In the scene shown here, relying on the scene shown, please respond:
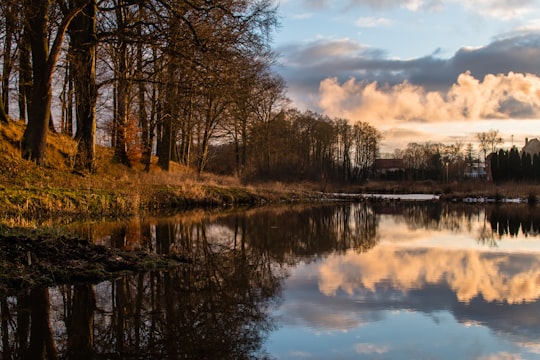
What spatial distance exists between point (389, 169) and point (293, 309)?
10569 cm

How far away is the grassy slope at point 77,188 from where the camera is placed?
14672 millimetres

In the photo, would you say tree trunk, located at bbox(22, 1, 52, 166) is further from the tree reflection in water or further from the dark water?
the tree reflection in water

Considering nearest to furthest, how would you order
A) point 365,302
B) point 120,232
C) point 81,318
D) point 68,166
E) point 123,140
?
point 81,318, point 365,302, point 120,232, point 68,166, point 123,140

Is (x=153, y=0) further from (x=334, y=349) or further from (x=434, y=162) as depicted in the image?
(x=434, y=162)

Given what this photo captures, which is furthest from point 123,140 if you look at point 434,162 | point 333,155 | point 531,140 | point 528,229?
point 531,140

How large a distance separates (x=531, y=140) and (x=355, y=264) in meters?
98.7

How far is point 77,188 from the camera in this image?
1725 cm

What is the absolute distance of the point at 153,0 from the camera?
17297mm

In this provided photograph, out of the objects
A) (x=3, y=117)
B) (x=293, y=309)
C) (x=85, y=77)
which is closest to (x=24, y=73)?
(x=3, y=117)

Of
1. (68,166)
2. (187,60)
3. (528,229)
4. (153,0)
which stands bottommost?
(528,229)

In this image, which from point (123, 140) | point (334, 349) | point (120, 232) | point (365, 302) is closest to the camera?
point (334, 349)

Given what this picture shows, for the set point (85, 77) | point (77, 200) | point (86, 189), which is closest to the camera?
point (77, 200)

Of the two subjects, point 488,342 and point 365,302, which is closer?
point 488,342

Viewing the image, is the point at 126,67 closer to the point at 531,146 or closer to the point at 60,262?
the point at 60,262
